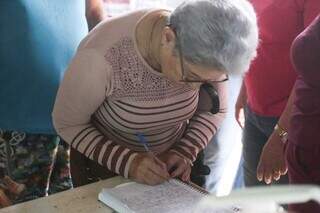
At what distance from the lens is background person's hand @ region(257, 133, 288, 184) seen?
137 centimetres

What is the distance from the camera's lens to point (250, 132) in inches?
65.6

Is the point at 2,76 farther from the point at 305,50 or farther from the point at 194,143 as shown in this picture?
the point at 305,50

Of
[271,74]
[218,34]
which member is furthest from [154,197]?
[271,74]

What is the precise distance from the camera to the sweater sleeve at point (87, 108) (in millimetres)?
1151

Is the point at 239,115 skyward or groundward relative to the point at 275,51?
groundward

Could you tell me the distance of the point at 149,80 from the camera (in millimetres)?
1212

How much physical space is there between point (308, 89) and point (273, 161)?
0.33 m

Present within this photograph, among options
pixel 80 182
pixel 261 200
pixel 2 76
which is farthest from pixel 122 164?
pixel 261 200

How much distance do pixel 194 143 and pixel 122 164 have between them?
0.25 meters

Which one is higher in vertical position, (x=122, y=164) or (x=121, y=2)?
(x=121, y=2)

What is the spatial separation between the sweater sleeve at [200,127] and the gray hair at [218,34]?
308mm

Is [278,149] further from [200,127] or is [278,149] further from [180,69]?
[180,69]

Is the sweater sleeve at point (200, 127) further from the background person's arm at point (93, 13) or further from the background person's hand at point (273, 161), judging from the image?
the background person's arm at point (93, 13)

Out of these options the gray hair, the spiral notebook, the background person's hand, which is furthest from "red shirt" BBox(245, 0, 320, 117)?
the spiral notebook
